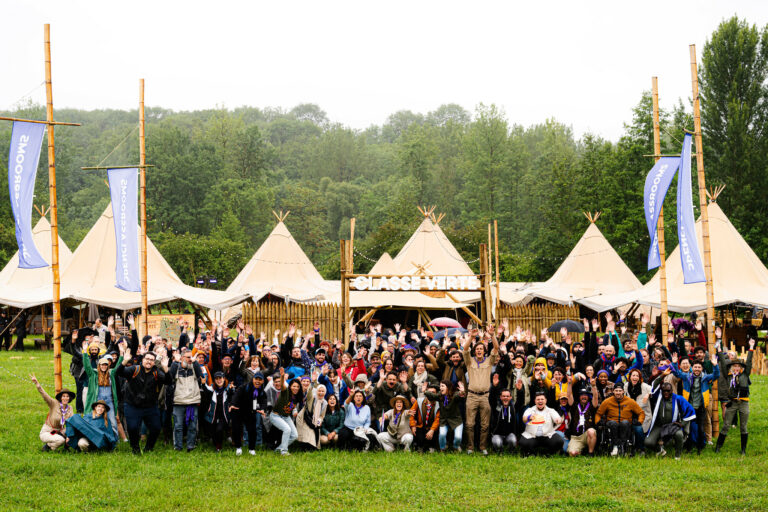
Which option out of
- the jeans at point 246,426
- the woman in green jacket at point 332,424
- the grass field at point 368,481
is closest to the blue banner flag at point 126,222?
the grass field at point 368,481

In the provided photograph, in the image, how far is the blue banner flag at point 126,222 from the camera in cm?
1375

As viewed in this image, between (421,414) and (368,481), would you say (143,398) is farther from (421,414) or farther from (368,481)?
(421,414)

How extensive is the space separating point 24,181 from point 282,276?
722 inches

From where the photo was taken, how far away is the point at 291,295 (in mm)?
27203

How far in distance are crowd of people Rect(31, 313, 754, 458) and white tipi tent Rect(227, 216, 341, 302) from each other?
52.5ft

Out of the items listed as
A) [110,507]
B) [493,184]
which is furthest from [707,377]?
[493,184]

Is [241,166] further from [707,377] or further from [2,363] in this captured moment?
[707,377]

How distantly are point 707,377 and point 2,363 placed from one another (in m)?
16.2

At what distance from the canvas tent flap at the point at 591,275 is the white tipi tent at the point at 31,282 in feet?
53.8

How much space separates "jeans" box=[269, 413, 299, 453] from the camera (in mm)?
10219

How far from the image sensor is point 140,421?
1002 centimetres

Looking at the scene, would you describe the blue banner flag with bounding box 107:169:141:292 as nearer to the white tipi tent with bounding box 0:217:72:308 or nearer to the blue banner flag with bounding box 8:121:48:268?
the blue banner flag with bounding box 8:121:48:268

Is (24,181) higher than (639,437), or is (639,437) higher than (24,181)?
(24,181)

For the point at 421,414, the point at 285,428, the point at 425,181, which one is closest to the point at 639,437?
the point at 421,414
